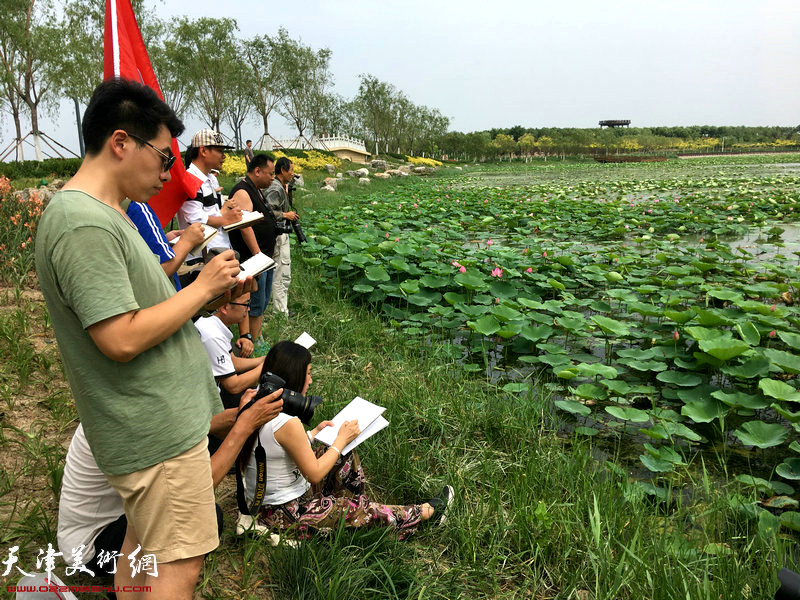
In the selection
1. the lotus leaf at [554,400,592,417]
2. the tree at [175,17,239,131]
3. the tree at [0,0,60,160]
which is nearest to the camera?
the lotus leaf at [554,400,592,417]

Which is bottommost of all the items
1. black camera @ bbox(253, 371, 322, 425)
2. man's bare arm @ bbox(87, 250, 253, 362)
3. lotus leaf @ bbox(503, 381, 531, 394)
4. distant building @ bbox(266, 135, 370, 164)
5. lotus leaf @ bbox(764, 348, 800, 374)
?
lotus leaf @ bbox(503, 381, 531, 394)

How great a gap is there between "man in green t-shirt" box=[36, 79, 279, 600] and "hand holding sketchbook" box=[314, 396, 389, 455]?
0.71 metres

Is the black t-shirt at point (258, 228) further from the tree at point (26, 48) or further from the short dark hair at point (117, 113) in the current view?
the tree at point (26, 48)

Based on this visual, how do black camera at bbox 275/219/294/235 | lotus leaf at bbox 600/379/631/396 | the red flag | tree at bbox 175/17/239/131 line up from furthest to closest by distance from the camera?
tree at bbox 175/17/239/131 → black camera at bbox 275/219/294/235 → lotus leaf at bbox 600/379/631/396 → the red flag

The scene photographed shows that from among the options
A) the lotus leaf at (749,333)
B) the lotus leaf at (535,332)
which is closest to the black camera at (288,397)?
the lotus leaf at (535,332)

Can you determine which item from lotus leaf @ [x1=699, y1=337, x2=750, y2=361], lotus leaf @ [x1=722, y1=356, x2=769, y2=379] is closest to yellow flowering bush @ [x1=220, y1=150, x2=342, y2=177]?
lotus leaf @ [x1=699, y1=337, x2=750, y2=361]

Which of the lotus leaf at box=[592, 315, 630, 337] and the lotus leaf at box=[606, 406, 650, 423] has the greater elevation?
the lotus leaf at box=[592, 315, 630, 337]

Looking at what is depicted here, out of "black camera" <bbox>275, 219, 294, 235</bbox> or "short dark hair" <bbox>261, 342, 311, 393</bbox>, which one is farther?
"black camera" <bbox>275, 219, 294, 235</bbox>

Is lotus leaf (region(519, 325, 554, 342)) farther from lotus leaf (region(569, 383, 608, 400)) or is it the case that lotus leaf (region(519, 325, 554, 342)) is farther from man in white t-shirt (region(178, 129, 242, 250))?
man in white t-shirt (region(178, 129, 242, 250))

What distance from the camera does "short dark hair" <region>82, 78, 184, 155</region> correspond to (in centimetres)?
117

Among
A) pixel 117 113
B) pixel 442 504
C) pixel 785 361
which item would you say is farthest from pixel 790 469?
pixel 117 113

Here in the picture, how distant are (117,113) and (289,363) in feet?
3.39

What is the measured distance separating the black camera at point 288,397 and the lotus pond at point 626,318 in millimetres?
1452

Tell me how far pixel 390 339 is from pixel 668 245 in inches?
180
